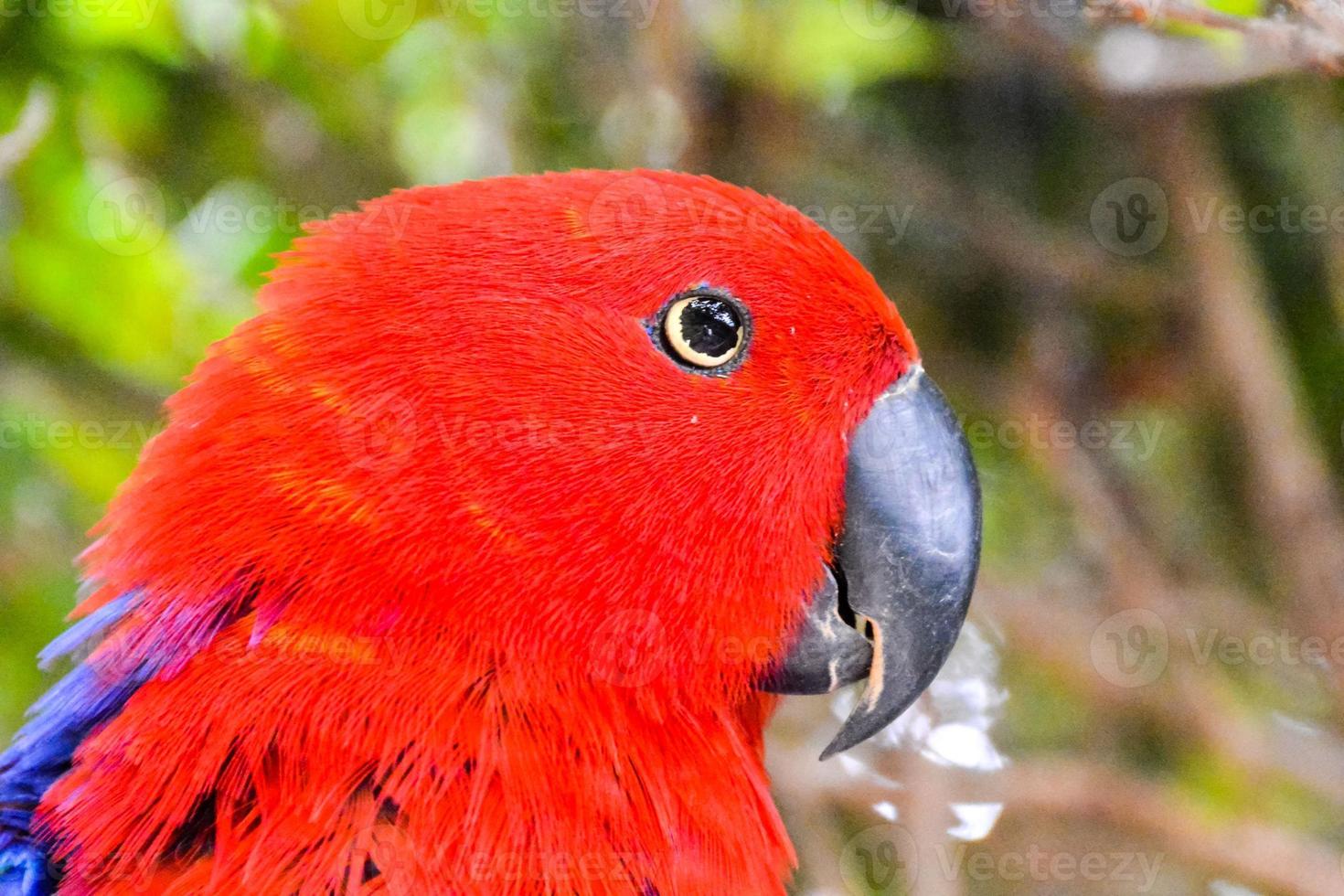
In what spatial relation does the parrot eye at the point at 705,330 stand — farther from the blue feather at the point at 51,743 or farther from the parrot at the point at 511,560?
the blue feather at the point at 51,743

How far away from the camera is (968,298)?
348cm

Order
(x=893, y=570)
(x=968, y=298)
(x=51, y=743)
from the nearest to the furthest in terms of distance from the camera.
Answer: (x=51, y=743), (x=893, y=570), (x=968, y=298)

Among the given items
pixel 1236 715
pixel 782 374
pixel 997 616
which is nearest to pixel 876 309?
pixel 782 374

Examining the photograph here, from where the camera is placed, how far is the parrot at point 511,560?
168 cm

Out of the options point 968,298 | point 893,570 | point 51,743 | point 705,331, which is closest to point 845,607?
point 893,570

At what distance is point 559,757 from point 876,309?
32.5 inches

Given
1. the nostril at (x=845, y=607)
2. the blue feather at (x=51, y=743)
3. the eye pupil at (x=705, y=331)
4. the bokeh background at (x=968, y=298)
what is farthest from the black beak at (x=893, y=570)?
the bokeh background at (x=968, y=298)

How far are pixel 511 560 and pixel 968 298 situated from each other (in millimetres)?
1999

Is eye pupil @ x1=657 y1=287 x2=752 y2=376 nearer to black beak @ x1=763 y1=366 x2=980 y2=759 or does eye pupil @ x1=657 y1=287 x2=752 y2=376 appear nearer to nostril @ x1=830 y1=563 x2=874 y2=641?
black beak @ x1=763 y1=366 x2=980 y2=759

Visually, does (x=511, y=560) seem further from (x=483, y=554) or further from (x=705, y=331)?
(x=705, y=331)

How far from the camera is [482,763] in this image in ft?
5.57

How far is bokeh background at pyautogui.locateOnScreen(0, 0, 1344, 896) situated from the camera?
3.10 meters

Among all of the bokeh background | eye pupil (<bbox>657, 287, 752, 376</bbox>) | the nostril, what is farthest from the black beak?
the bokeh background

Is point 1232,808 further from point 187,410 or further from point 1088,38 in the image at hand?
point 187,410
